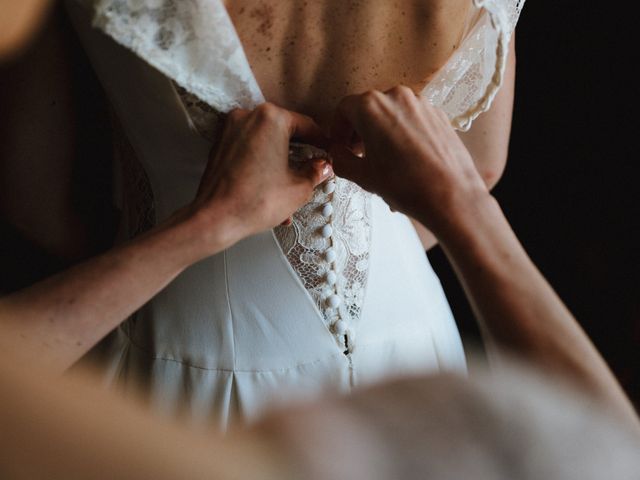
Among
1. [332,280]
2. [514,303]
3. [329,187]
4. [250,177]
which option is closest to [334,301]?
[332,280]

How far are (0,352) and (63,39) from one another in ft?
2.21

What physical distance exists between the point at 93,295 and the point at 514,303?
1.10 ft

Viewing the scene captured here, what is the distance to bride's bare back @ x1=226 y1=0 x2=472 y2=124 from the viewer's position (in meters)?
0.71

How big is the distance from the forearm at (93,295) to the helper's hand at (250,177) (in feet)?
0.14

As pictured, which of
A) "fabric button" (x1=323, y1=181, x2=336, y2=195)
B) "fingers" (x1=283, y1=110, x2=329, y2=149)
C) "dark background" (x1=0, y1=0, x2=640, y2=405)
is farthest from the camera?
"dark background" (x1=0, y1=0, x2=640, y2=405)

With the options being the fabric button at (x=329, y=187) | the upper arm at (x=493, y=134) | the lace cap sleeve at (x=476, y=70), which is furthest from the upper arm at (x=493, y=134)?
the fabric button at (x=329, y=187)

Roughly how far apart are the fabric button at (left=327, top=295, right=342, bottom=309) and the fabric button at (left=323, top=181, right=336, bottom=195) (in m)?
0.13

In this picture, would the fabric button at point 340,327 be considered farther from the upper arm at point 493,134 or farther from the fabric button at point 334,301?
Answer: the upper arm at point 493,134

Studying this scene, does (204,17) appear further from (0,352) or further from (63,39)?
(0,352)

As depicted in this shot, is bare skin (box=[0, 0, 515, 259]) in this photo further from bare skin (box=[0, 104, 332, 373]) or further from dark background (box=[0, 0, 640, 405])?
dark background (box=[0, 0, 640, 405])

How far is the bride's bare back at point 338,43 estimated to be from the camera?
710mm

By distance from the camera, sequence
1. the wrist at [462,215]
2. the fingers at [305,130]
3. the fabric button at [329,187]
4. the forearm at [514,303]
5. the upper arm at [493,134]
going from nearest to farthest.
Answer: the forearm at [514,303]
the wrist at [462,215]
the fingers at [305,130]
the fabric button at [329,187]
the upper arm at [493,134]

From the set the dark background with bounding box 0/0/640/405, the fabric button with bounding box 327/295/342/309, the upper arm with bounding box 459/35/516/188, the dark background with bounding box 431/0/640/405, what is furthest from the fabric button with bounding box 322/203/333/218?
the dark background with bounding box 431/0/640/405

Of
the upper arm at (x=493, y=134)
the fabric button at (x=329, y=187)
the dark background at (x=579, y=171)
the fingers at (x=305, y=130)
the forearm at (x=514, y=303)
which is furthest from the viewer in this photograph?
the dark background at (x=579, y=171)
